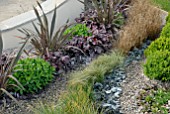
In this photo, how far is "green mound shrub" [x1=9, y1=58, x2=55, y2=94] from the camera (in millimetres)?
4629

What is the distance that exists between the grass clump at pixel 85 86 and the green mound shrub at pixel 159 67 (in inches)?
23.2

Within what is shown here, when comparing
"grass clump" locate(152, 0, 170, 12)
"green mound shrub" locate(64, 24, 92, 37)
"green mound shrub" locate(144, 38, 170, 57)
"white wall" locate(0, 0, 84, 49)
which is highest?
"white wall" locate(0, 0, 84, 49)

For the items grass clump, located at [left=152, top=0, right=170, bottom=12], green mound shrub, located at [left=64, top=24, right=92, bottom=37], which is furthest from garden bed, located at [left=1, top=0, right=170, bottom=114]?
grass clump, located at [left=152, top=0, right=170, bottom=12]

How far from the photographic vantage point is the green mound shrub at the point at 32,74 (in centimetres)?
463

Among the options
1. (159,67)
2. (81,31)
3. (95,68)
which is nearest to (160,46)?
(159,67)

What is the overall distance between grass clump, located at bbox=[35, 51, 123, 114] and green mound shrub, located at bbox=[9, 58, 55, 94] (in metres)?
0.32

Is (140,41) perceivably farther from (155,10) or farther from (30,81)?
(30,81)

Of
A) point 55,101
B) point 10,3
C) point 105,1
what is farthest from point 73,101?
point 10,3

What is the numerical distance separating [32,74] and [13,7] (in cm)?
296

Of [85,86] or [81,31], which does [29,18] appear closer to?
[81,31]

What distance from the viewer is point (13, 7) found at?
7324 mm

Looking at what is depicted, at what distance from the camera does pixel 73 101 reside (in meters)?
4.07

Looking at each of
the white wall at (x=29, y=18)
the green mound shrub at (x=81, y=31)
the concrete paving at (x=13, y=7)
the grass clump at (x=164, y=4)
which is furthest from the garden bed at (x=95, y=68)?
the concrete paving at (x=13, y=7)

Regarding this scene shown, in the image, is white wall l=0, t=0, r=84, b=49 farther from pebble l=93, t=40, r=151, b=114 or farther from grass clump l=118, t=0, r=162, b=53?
pebble l=93, t=40, r=151, b=114
